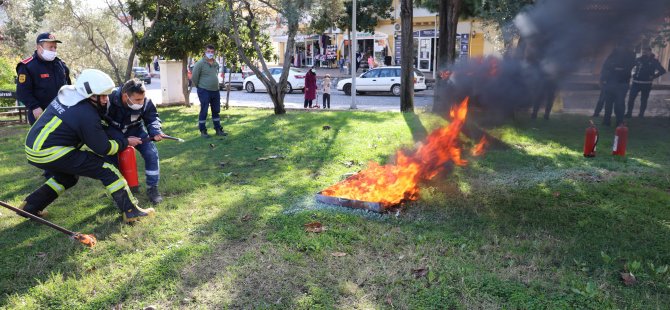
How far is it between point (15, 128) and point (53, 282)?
1029 centimetres

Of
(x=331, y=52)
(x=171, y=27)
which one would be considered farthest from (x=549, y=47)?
(x=331, y=52)

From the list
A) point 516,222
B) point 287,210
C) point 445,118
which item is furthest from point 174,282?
point 445,118

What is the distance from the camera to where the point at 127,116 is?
17.4ft

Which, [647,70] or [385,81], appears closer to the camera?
[647,70]

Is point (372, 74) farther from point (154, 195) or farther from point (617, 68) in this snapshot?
point (154, 195)

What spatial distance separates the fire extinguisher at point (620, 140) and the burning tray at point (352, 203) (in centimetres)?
460

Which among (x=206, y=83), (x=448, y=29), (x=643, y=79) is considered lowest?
(x=206, y=83)

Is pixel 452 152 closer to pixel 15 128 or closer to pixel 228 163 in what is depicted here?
pixel 228 163

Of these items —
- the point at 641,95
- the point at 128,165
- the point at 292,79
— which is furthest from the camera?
the point at 292,79

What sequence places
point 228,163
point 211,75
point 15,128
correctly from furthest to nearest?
point 15,128
point 211,75
point 228,163

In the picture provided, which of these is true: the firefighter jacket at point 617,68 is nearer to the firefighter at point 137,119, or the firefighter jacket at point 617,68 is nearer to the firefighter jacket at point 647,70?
the firefighter jacket at point 647,70

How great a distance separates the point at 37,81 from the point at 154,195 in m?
2.31

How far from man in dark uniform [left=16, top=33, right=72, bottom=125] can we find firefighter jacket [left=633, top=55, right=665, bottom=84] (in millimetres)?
9992

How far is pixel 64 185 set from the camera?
496 cm
